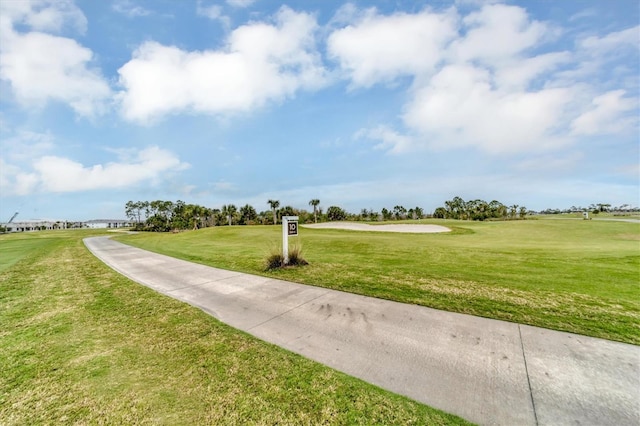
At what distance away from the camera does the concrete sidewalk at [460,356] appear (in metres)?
2.45

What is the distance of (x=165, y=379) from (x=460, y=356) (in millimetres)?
3526

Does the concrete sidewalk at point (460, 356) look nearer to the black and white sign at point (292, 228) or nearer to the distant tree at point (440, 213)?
the black and white sign at point (292, 228)

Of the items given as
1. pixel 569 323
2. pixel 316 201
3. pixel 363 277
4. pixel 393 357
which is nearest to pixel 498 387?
pixel 393 357

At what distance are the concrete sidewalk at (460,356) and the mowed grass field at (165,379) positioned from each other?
0.32 metres

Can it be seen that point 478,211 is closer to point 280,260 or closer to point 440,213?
point 440,213

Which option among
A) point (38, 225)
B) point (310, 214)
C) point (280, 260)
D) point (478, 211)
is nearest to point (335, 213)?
point (310, 214)

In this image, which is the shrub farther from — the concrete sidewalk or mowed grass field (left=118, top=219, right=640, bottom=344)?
the concrete sidewalk

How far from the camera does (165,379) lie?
295 centimetres

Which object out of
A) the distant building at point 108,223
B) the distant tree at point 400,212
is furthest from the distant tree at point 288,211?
the distant building at point 108,223

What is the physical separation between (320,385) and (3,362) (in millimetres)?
4140

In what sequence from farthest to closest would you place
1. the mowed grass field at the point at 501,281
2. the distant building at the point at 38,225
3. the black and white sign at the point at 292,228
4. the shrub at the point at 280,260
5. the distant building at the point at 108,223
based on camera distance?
1. the distant building at the point at 108,223
2. the distant building at the point at 38,225
3. the black and white sign at the point at 292,228
4. the shrub at the point at 280,260
5. the mowed grass field at the point at 501,281

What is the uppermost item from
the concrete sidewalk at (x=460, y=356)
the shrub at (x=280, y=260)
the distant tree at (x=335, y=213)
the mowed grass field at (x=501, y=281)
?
the distant tree at (x=335, y=213)

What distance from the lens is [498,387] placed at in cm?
271

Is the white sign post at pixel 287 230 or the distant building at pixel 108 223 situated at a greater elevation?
the distant building at pixel 108 223
